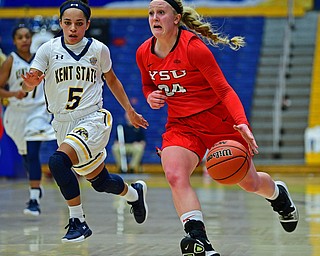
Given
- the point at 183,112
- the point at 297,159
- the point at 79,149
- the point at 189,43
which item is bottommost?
the point at 297,159

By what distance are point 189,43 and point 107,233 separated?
7.89 ft

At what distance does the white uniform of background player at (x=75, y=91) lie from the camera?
6.56 metres

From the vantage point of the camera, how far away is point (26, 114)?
9.70 m

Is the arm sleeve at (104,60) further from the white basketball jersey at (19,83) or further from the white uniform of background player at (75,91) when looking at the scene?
the white basketball jersey at (19,83)

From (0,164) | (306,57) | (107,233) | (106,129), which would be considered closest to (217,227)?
(107,233)

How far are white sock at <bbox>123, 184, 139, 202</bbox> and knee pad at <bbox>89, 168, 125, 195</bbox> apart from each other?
0.51ft

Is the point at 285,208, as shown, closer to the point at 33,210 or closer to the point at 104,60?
the point at 104,60

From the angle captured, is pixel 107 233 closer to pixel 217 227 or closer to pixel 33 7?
pixel 217 227

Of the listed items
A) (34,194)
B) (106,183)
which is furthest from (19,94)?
(106,183)

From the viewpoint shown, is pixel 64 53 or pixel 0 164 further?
pixel 0 164

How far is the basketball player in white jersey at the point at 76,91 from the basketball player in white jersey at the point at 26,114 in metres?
2.37

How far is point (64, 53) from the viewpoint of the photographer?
6.64 m

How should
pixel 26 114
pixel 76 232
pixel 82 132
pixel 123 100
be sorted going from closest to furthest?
pixel 76 232 → pixel 82 132 → pixel 123 100 → pixel 26 114

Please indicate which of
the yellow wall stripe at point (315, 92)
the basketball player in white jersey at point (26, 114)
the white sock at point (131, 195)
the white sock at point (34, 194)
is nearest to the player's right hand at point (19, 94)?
the basketball player in white jersey at point (26, 114)
